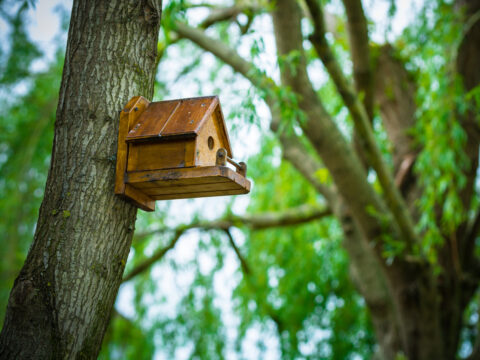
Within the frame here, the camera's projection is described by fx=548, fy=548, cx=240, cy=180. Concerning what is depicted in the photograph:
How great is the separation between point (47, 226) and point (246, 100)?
1.36m

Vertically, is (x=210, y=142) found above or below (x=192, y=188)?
above

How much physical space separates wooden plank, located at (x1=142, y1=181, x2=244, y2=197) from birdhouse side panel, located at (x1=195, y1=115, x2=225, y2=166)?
8 centimetres

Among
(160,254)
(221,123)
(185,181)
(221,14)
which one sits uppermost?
(221,14)

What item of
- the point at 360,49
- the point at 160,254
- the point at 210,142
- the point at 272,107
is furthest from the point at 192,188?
the point at 160,254

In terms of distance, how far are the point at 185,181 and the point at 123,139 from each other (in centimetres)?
23

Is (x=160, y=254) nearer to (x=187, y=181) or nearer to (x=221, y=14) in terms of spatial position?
(x=221, y=14)

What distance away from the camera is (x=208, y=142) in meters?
1.86

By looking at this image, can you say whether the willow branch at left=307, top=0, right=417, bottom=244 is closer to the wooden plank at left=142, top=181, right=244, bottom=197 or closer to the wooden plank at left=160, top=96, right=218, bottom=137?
the wooden plank at left=160, top=96, right=218, bottom=137

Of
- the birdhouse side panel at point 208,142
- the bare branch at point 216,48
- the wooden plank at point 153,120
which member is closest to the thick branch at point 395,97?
the bare branch at point 216,48

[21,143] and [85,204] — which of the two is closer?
A: [85,204]

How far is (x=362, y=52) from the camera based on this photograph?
3.83m

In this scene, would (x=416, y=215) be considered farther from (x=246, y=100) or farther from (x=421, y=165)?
(x=246, y=100)

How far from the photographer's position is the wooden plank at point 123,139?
1637mm

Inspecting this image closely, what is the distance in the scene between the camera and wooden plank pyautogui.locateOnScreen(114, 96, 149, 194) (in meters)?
1.64
